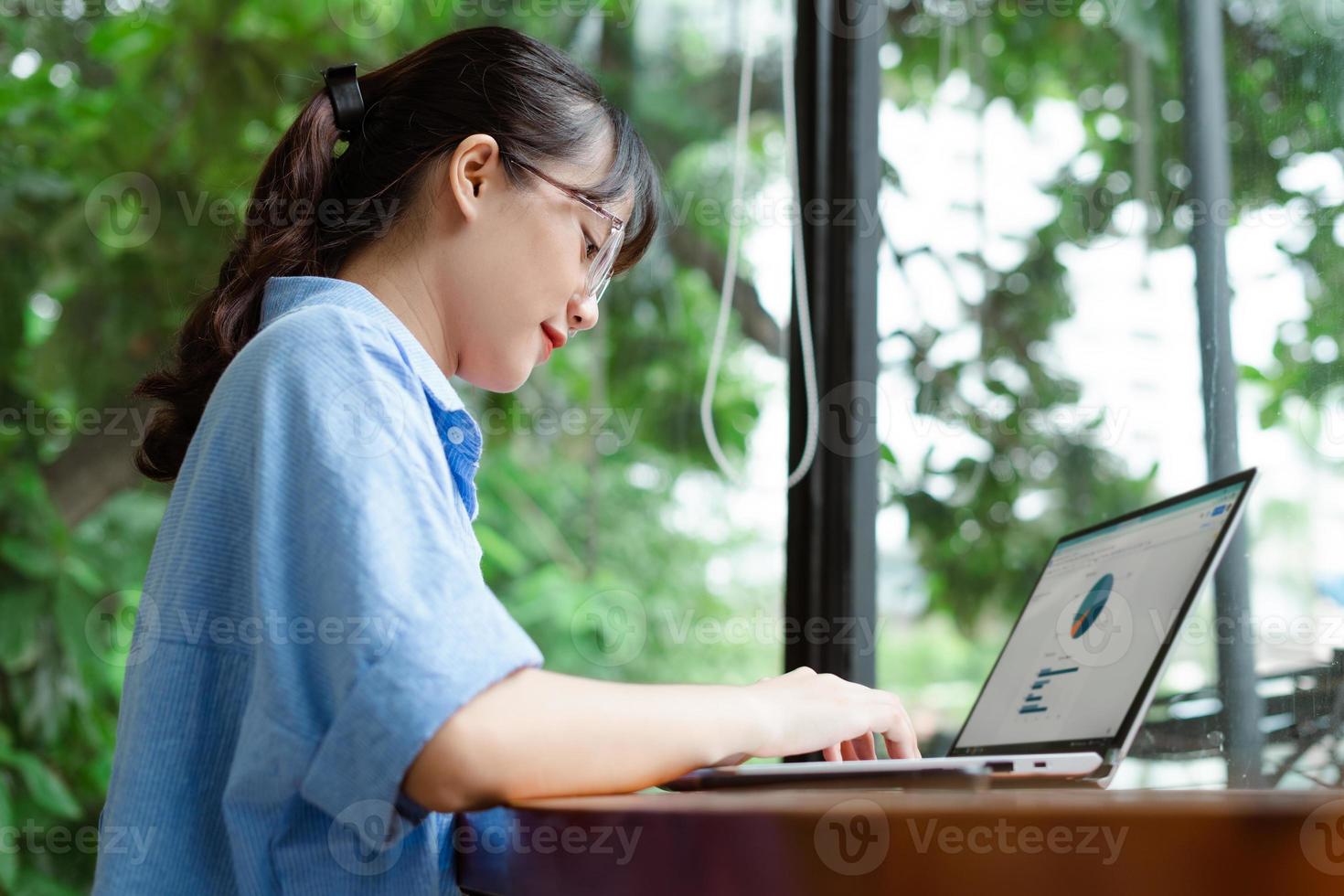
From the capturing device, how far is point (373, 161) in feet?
3.27

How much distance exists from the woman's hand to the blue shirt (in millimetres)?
169

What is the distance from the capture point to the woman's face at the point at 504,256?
95 cm

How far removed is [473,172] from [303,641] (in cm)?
44

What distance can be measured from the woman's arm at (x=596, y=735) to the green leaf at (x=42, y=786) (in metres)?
1.80

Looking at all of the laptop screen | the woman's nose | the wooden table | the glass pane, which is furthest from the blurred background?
the wooden table

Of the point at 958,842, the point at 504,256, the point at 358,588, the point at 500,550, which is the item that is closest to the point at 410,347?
the point at 504,256

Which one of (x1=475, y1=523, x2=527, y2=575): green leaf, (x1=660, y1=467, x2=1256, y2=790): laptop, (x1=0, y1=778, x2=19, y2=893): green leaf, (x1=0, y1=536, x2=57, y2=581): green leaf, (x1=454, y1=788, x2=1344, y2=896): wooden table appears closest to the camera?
(x1=454, y1=788, x2=1344, y2=896): wooden table

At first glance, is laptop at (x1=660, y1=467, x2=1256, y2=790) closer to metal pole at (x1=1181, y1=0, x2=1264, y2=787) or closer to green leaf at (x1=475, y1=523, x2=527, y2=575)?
metal pole at (x1=1181, y1=0, x2=1264, y2=787)

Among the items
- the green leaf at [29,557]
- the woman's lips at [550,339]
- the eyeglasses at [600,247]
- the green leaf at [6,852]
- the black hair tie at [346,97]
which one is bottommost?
the green leaf at [6,852]

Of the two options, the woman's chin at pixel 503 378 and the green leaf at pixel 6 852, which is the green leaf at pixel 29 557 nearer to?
the green leaf at pixel 6 852

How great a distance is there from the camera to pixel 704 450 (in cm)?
210

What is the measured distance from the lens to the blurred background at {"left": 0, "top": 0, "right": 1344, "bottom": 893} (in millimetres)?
1233

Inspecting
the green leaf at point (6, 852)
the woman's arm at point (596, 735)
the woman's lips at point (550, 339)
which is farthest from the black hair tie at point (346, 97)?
the green leaf at point (6, 852)

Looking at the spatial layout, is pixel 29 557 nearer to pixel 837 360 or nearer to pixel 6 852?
pixel 6 852
